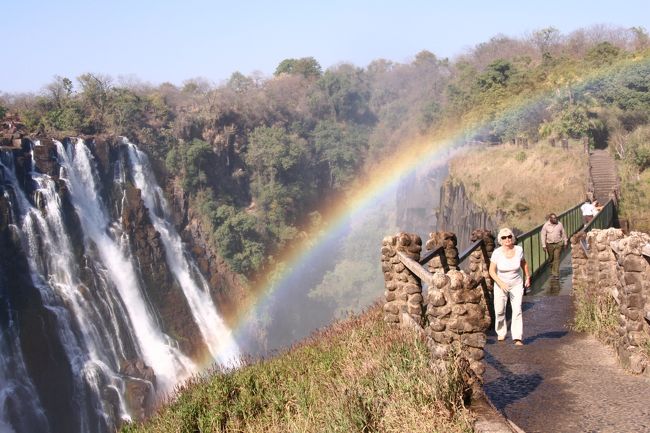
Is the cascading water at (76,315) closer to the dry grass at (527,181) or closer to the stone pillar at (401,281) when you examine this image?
the dry grass at (527,181)

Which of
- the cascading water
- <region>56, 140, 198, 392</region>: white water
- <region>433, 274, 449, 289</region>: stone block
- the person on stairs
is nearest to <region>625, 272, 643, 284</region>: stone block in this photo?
<region>433, 274, 449, 289</region>: stone block

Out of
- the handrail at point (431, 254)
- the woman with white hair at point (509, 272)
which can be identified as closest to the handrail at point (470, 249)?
the handrail at point (431, 254)

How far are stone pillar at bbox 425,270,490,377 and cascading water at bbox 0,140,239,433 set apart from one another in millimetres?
25774

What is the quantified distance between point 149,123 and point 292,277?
2052 cm

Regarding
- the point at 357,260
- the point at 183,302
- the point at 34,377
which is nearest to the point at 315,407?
the point at 34,377

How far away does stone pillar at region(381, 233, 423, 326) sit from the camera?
862 centimetres

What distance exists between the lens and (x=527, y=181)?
4041 centimetres

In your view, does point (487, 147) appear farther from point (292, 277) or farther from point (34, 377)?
point (34, 377)

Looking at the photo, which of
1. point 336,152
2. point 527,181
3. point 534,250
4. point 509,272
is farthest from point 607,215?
point 336,152

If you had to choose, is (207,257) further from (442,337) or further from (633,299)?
(442,337)

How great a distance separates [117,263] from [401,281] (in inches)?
1577

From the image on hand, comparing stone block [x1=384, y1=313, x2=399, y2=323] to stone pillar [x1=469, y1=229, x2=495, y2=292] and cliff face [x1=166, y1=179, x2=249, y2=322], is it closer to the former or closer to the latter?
stone pillar [x1=469, y1=229, x2=495, y2=292]

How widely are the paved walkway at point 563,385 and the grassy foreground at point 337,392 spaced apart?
85 cm

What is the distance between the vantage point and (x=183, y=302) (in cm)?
5125
